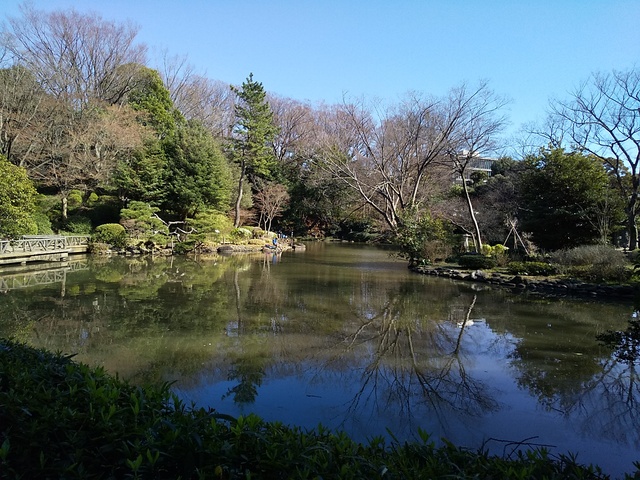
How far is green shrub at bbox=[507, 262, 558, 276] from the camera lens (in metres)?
12.1

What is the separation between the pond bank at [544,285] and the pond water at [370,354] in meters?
1.19

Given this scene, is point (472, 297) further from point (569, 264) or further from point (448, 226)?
point (448, 226)

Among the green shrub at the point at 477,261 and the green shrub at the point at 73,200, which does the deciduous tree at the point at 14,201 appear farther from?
the green shrub at the point at 477,261

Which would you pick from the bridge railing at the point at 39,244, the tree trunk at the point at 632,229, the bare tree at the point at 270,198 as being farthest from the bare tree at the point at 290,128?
the tree trunk at the point at 632,229

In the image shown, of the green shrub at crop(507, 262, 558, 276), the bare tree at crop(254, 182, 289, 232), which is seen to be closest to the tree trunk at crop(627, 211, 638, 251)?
the green shrub at crop(507, 262, 558, 276)

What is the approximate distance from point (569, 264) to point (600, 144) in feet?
19.2

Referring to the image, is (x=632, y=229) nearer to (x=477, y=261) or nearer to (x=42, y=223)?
(x=477, y=261)

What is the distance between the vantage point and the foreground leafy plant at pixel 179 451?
154cm

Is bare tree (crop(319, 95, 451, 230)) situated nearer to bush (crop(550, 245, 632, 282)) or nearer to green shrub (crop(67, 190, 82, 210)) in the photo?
bush (crop(550, 245, 632, 282))

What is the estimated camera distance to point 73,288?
9.41m

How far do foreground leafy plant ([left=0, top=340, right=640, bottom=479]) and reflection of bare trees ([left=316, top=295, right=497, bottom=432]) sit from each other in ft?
6.67

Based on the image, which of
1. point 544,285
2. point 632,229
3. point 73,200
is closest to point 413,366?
point 544,285

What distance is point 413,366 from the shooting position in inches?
197

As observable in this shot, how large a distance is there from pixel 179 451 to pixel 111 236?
18.6 metres
